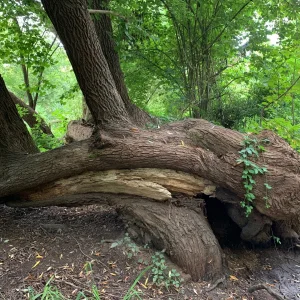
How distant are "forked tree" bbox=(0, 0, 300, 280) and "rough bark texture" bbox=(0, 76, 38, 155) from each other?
0.32 meters

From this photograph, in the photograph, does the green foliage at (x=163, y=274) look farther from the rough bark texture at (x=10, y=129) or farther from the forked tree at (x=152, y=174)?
the rough bark texture at (x=10, y=129)

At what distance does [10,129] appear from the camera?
482cm

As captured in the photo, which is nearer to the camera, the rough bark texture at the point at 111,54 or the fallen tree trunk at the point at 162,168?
the fallen tree trunk at the point at 162,168

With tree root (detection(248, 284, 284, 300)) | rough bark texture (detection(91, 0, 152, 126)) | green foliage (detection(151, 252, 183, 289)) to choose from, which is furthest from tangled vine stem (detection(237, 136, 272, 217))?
rough bark texture (detection(91, 0, 152, 126))

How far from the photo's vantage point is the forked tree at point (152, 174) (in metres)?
3.83

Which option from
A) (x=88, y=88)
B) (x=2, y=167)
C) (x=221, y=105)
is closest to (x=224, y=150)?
(x=88, y=88)

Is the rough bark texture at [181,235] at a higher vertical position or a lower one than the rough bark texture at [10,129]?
lower

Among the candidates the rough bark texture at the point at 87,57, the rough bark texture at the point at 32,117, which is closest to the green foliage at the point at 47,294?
the rough bark texture at the point at 87,57

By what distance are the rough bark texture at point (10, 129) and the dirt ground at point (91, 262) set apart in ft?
3.20

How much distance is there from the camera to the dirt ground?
3.22 metres

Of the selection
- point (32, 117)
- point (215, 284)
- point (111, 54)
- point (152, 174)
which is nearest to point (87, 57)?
point (152, 174)

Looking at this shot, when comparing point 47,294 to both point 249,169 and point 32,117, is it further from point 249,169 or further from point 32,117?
point 32,117

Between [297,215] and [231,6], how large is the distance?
3669 mm

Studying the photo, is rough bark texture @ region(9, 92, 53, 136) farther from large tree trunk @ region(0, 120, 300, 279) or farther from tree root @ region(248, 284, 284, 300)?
tree root @ region(248, 284, 284, 300)
